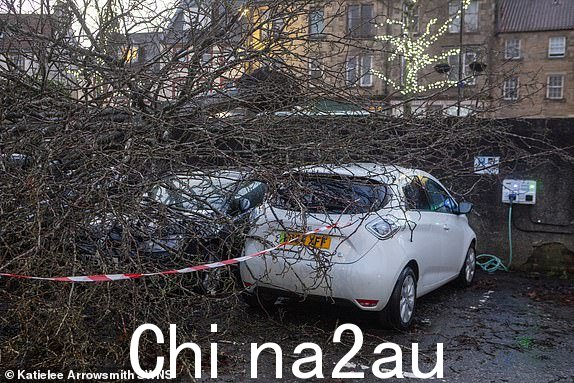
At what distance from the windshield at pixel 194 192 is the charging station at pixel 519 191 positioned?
5.23 meters

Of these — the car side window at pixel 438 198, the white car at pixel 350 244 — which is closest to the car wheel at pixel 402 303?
the white car at pixel 350 244

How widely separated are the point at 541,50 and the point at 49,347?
38592 mm

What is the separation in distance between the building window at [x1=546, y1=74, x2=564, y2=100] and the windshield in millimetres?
35815

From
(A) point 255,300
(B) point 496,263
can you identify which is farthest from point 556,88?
(A) point 255,300

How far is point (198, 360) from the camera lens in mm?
4504

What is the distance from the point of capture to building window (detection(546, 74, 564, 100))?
121 feet

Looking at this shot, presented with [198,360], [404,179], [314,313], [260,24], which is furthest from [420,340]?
[260,24]

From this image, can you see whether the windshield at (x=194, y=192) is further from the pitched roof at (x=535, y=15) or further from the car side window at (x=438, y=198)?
the pitched roof at (x=535, y=15)

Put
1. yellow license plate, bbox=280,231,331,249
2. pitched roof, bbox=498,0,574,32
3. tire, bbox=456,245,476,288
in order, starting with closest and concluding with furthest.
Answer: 1. yellow license plate, bbox=280,231,331,249
2. tire, bbox=456,245,476,288
3. pitched roof, bbox=498,0,574,32

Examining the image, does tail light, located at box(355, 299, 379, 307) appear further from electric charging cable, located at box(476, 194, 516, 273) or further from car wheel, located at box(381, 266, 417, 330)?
electric charging cable, located at box(476, 194, 516, 273)

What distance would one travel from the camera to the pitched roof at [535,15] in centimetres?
3709

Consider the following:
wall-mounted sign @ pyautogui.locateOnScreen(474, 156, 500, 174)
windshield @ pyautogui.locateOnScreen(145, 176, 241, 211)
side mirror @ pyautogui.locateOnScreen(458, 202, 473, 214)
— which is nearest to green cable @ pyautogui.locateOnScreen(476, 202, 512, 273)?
wall-mounted sign @ pyautogui.locateOnScreen(474, 156, 500, 174)

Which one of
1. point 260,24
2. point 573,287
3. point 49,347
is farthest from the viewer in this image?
point 573,287

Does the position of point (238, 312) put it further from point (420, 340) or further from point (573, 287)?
point (573, 287)
